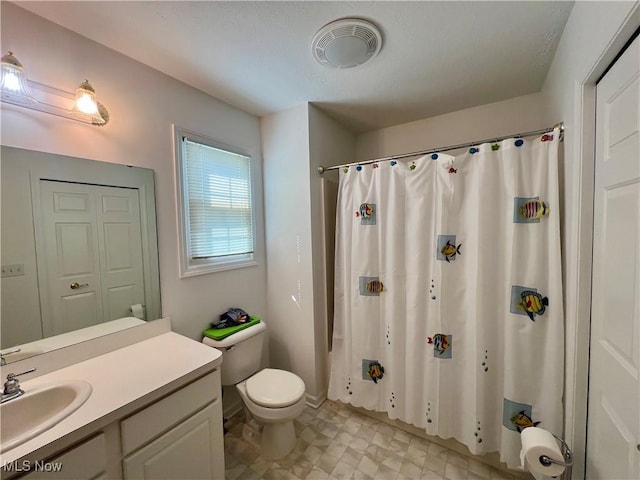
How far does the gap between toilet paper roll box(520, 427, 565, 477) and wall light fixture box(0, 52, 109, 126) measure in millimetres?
2444

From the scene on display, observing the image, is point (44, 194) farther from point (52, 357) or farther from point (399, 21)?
point (399, 21)

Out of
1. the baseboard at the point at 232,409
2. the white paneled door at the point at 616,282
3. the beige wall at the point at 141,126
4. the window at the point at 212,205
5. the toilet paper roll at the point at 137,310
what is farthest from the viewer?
the baseboard at the point at 232,409

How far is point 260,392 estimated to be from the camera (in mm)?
1562

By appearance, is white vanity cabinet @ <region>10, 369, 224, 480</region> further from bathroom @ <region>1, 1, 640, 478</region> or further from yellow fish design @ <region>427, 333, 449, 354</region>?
yellow fish design @ <region>427, 333, 449, 354</region>

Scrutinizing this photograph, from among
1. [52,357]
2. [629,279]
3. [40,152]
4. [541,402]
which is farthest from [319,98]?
[541,402]

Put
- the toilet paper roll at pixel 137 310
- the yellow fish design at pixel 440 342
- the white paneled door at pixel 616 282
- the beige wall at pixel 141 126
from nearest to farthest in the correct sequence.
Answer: the white paneled door at pixel 616 282 < the beige wall at pixel 141 126 < the toilet paper roll at pixel 137 310 < the yellow fish design at pixel 440 342

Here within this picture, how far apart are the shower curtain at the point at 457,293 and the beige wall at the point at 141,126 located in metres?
0.88

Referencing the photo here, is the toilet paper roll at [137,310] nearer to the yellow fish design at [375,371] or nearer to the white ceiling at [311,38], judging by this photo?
the white ceiling at [311,38]

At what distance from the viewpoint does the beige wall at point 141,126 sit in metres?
1.09

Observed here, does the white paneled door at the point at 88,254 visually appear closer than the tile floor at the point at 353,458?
Yes

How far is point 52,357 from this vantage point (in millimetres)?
1131

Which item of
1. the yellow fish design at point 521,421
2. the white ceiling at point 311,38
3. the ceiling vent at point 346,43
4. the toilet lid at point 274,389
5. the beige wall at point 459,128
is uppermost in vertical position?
the white ceiling at point 311,38

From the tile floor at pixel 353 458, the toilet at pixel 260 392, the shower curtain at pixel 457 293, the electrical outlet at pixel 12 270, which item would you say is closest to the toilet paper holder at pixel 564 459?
the shower curtain at pixel 457 293

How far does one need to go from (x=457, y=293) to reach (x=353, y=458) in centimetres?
120
